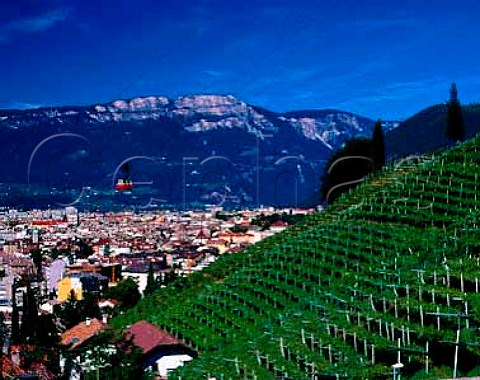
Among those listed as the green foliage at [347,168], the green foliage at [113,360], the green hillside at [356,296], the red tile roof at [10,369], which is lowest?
the red tile roof at [10,369]

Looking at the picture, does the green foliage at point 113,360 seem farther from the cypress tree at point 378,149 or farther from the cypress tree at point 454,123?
the cypress tree at point 454,123

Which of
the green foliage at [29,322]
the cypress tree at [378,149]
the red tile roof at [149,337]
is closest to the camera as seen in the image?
the red tile roof at [149,337]

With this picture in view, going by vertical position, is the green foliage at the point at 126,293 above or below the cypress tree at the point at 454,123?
below

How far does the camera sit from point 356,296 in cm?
1486

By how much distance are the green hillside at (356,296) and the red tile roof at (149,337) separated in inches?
12.1

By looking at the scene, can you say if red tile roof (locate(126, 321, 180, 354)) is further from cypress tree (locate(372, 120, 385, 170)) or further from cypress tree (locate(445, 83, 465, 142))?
cypress tree (locate(445, 83, 465, 142))

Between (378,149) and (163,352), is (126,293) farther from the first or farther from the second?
(163,352)

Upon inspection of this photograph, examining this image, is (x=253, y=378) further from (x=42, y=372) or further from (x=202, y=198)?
(x=202, y=198)

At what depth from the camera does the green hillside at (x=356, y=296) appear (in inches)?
474

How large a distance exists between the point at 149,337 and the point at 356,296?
604 centimetres

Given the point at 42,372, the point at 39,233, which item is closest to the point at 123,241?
the point at 39,233

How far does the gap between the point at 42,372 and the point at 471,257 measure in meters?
7.82

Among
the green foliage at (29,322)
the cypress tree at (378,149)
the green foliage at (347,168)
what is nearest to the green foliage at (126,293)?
the green foliage at (347,168)

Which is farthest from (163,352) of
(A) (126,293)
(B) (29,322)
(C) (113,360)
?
(A) (126,293)
